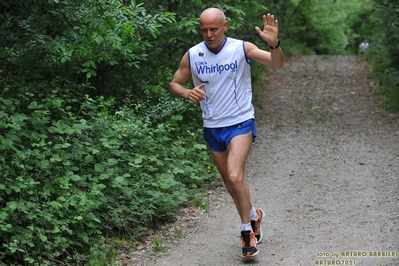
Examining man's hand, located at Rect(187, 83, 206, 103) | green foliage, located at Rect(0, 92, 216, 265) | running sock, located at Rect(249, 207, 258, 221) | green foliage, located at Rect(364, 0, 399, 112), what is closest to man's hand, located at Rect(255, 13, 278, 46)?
man's hand, located at Rect(187, 83, 206, 103)

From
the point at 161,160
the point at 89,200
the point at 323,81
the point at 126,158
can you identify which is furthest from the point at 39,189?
the point at 323,81

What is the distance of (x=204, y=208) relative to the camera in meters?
7.51

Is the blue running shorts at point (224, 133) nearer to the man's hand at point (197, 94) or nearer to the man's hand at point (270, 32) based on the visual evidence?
the man's hand at point (197, 94)

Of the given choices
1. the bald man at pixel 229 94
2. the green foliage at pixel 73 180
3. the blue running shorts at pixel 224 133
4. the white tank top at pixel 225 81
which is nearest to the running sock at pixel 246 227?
the bald man at pixel 229 94

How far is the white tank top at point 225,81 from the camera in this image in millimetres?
5566

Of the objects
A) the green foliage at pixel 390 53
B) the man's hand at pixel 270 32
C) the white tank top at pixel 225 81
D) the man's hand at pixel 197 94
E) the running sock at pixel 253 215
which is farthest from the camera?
the green foliage at pixel 390 53

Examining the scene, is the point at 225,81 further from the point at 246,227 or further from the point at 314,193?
the point at 314,193

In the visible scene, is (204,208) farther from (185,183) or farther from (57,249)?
(57,249)

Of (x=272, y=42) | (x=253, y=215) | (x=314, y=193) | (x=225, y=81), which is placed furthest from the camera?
(x=314, y=193)

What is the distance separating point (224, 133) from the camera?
5684mm

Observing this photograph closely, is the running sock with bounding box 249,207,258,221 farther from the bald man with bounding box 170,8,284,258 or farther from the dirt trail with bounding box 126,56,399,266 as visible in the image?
the dirt trail with bounding box 126,56,399,266

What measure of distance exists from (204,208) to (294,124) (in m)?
6.02

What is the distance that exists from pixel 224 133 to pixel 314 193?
2798 millimetres

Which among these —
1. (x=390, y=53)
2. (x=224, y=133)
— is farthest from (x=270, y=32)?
(x=390, y=53)
